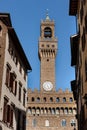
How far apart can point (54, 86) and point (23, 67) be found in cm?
A: 4898

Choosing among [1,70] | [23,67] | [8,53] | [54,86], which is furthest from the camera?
[54,86]

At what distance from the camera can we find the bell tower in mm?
81250

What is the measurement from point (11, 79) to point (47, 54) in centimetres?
6050

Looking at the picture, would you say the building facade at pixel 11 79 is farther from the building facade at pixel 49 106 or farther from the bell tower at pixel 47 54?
the bell tower at pixel 47 54

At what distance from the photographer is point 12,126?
25.6 m

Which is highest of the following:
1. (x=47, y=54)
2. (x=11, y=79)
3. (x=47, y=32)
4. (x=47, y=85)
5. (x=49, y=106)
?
(x=47, y=32)

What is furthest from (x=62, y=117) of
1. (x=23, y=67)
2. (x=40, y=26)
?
(x=23, y=67)

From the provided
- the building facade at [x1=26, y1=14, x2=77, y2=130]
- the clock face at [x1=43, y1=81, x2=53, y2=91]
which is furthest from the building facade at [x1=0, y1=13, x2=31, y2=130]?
the clock face at [x1=43, y1=81, x2=53, y2=91]

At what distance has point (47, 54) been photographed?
282 ft

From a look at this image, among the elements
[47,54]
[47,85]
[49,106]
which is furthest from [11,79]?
[47,54]

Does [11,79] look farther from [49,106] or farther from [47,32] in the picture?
[47,32]

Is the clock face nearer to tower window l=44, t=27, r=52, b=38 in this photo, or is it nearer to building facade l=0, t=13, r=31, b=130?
tower window l=44, t=27, r=52, b=38

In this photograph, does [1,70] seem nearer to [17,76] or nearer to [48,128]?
[17,76]

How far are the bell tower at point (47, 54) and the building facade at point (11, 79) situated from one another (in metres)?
49.6
